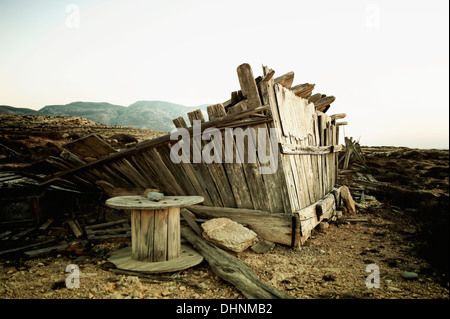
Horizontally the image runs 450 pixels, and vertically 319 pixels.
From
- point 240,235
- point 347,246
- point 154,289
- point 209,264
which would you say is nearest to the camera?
point 154,289

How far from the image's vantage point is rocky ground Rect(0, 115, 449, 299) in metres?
2.70

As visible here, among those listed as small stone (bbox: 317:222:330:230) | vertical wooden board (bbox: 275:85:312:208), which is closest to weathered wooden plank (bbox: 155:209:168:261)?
vertical wooden board (bbox: 275:85:312:208)

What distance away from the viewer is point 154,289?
2.79m

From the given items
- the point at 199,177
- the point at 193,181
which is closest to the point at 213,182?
the point at 199,177

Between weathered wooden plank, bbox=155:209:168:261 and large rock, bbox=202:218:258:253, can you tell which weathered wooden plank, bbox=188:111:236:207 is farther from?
weathered wooden plank, bbox=155:209:168:261

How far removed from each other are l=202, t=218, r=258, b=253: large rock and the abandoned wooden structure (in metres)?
0.23

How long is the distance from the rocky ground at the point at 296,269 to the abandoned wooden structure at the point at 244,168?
0.52 meters

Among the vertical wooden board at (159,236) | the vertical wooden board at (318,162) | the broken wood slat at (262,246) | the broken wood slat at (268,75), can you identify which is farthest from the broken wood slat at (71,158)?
the vertical wooden board at (318,162)

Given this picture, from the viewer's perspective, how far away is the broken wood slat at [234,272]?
260 centimetres

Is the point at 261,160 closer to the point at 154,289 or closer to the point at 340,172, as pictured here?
the point at 154,289

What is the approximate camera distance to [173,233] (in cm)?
354

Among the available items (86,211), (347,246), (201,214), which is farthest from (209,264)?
(86,211)

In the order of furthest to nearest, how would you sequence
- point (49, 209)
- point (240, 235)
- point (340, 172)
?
point (340, 172)
point (49, 209)
point (240, 235)
